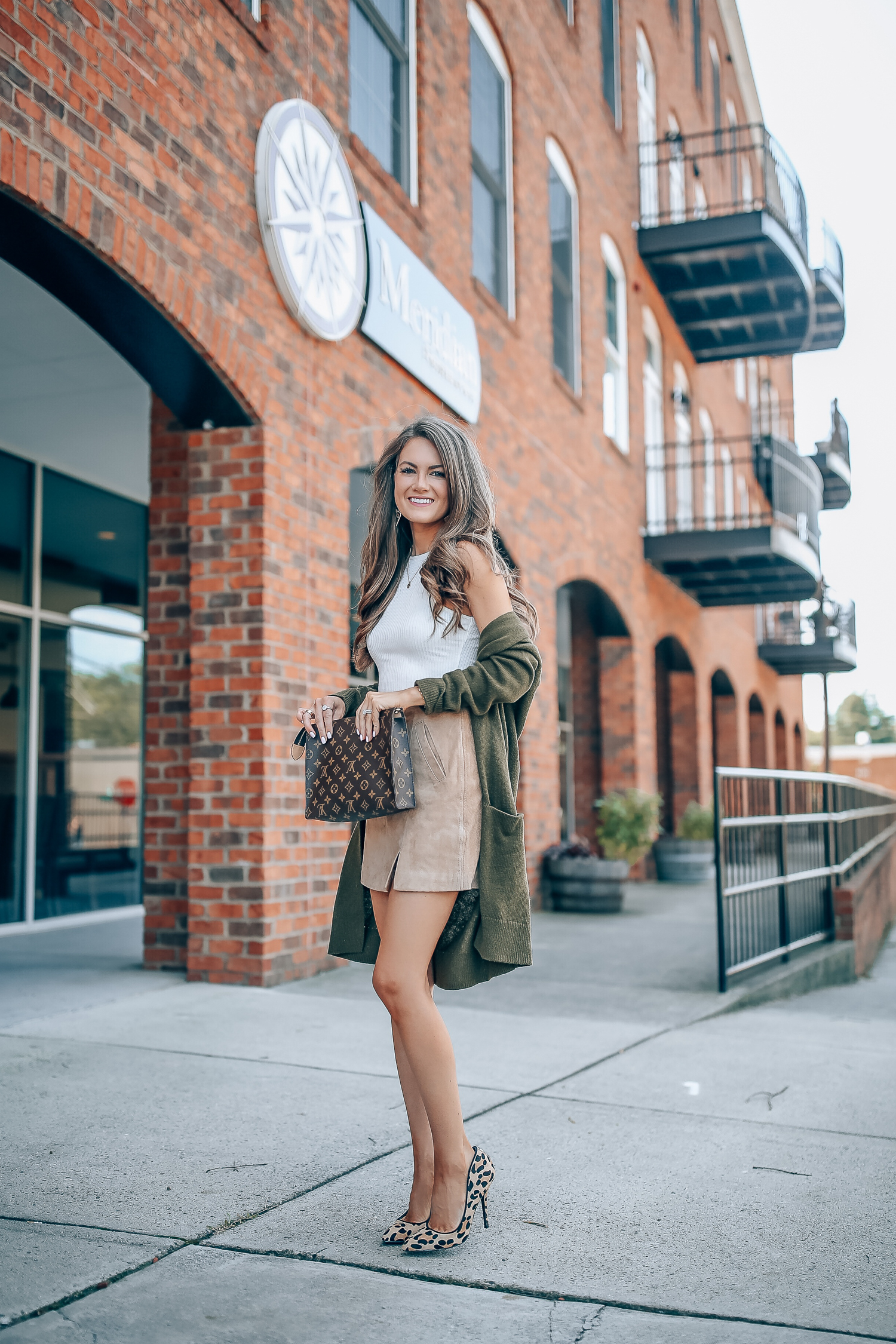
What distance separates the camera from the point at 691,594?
1803cm

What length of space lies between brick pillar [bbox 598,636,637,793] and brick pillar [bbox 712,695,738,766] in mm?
8487

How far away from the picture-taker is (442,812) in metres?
2.72

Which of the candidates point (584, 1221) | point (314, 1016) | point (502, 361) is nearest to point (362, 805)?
point (584, 1221)

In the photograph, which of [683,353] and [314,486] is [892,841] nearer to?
[683,353]

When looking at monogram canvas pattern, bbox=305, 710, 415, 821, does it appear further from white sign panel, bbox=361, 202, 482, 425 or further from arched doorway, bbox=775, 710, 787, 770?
arched doorway, bbox=775, 710, 787, 770

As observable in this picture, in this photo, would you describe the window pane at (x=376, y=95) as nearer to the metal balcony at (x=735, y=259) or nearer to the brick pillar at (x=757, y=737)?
the metal balcony at (x=735, y=259)

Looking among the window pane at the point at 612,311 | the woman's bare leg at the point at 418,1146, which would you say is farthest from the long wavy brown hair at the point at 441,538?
the window pane at the point at 612,311

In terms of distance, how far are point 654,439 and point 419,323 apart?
9.13 metres

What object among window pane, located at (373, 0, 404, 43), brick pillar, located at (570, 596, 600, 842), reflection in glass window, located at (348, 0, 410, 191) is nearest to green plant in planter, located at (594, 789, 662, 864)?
brick pillar, located at (570, 596, 600, 842)

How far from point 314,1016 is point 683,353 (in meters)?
14.9

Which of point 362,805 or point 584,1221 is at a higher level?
point 362,805

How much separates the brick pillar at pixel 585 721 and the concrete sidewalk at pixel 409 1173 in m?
8.90

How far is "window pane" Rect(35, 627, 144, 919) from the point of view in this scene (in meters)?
9.37

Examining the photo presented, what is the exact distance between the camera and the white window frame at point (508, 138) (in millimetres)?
10227
